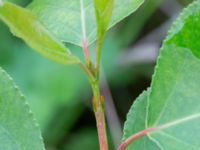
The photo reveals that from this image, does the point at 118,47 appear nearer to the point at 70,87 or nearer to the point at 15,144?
the point at 70,87

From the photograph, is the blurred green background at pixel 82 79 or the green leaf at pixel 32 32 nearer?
the green leaf at pixel 32 32

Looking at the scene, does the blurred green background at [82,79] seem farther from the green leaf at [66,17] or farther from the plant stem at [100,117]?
the plant stem at [100,117]

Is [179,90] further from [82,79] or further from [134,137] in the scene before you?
[82,79]

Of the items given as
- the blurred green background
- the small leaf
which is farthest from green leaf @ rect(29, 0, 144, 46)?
the blurred green background

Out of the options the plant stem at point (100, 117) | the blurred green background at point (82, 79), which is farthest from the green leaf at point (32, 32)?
the blurred green background at point (82, 79)

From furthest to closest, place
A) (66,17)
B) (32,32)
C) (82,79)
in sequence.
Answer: (82,79), (66,17), (32,32)

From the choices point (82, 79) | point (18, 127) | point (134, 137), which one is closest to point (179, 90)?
point (134, 137)

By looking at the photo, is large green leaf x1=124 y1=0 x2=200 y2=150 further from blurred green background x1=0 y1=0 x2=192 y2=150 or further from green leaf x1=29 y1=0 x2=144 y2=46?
blurred green background x1=0 y1=0 x2=192 y2=150
